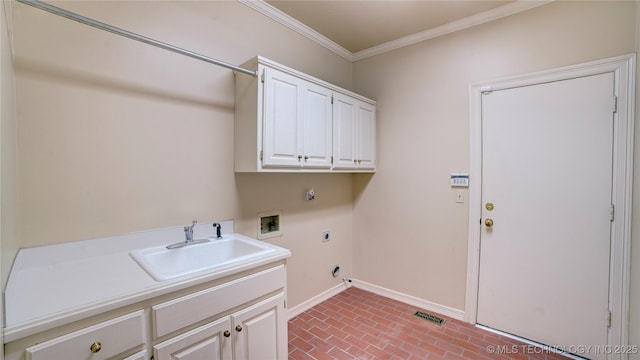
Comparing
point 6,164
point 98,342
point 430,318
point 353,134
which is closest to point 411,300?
point 430,318

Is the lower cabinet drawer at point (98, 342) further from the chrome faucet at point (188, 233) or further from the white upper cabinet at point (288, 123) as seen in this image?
the white upper cabinet at point (288, 123)

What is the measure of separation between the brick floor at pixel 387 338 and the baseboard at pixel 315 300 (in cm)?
4

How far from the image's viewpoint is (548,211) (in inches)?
82.4

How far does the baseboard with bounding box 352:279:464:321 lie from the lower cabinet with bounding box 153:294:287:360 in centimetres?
161

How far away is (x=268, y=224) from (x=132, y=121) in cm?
122

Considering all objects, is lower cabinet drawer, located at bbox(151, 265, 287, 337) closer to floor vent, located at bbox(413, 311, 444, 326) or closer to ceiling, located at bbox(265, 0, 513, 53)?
floor vent, located at bbox(413, 311, 444, 326)

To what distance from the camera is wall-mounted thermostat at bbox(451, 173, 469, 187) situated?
2436mm

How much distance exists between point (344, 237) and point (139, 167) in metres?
2.17

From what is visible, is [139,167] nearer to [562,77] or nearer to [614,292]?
[562,77]

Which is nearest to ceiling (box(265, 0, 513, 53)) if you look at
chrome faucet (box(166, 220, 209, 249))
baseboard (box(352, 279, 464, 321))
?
chrome faucet (box(166, 220, 209, 249))

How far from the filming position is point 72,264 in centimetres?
135

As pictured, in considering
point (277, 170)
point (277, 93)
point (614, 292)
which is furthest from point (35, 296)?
point (614, 292)

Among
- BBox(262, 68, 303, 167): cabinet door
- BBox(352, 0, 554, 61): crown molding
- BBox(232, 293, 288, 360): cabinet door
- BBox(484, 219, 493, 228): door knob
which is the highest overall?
BBox(352, 0, 554, 61): crown molding

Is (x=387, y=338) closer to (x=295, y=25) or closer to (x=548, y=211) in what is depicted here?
(x=548, y=211)
